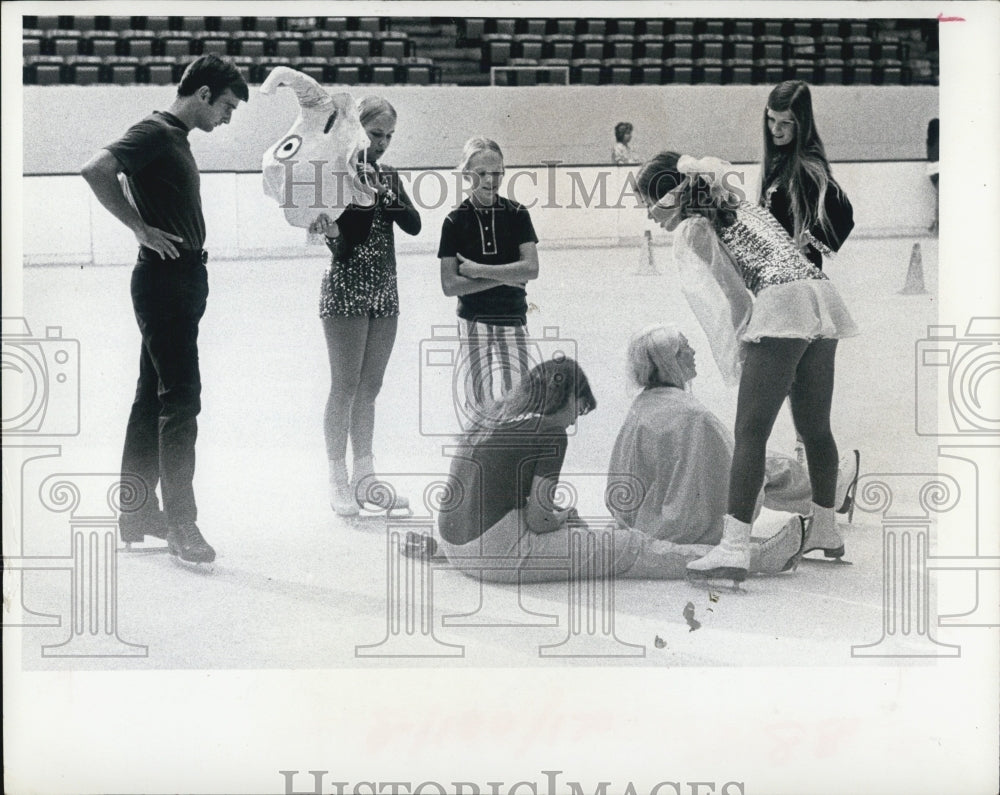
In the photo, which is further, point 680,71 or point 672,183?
point 672,183

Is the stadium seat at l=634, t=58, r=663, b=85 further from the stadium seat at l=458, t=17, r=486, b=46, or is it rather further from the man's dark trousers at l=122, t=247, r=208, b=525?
the man's dark trousers at l=122, t=247, r=208, b=525

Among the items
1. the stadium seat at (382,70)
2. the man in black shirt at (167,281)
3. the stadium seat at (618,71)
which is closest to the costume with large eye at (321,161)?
the stadium seat at (382,70)

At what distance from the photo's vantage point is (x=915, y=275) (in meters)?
4.83

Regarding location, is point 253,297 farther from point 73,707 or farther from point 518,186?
point 73,707

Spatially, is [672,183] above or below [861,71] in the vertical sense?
below

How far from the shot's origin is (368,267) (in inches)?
189

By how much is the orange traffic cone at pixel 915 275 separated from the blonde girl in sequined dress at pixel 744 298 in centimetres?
22

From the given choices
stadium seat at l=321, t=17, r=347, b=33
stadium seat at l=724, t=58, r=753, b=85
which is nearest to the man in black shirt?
stadium seat at l=321, t=17, r=347, b=33

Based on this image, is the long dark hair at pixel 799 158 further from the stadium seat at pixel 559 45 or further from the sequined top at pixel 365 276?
the sequined top at pixel 365 276

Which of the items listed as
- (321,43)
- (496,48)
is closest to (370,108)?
(321,43)

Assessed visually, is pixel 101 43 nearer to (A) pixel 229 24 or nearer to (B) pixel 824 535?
(A) pixel 229 24

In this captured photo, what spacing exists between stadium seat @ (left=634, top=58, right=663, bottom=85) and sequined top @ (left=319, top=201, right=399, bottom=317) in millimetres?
931

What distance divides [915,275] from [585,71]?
50.1 inches

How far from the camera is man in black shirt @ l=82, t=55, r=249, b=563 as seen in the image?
15.3 ft
